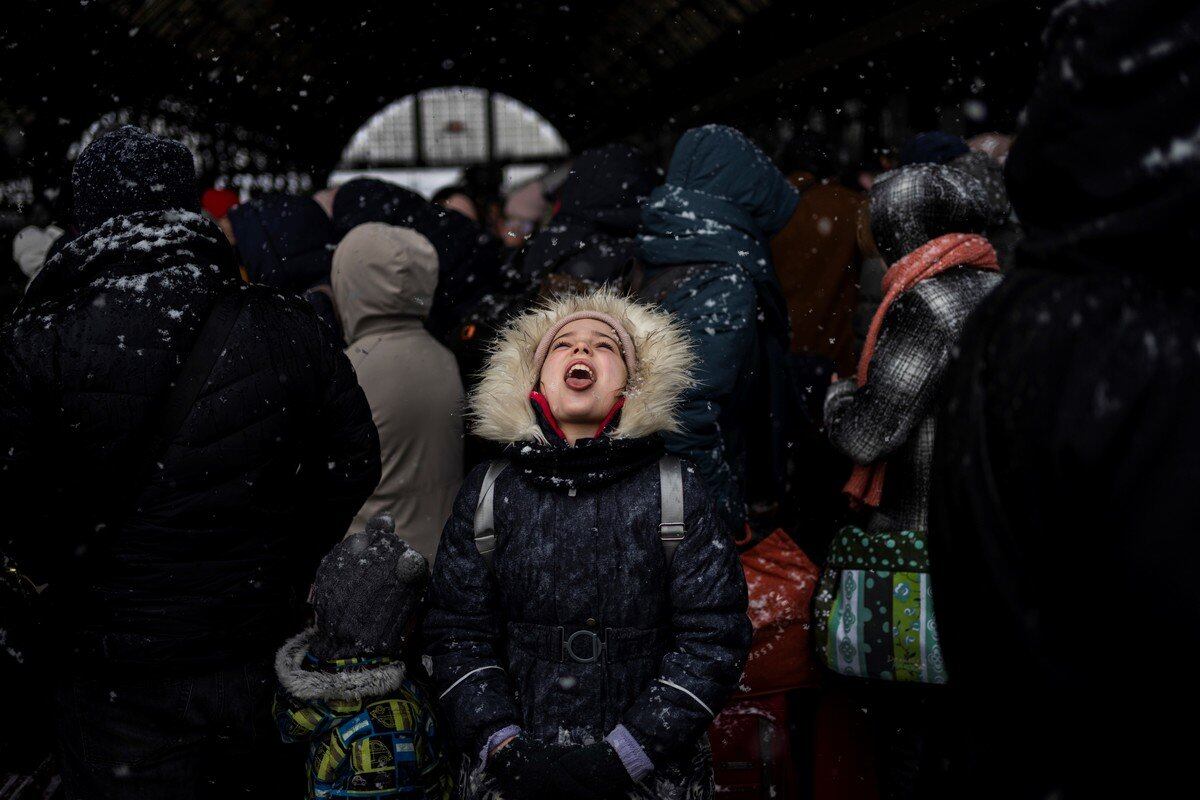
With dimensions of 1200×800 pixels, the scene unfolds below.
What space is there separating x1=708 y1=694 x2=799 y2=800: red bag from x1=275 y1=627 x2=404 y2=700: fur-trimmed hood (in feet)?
3.20

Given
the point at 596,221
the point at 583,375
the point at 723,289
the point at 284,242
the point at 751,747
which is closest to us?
the point at 583,375

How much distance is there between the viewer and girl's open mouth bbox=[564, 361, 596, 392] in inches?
86.6

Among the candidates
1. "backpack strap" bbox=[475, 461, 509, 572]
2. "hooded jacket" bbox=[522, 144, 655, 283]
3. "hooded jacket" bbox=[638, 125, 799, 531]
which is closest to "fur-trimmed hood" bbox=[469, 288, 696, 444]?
"backpack strap" bbox=[475, 461, 509, 572]

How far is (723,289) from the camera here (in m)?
3.02

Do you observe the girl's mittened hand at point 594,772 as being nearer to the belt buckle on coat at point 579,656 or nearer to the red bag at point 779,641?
the belt buckle on coat at point 579,656

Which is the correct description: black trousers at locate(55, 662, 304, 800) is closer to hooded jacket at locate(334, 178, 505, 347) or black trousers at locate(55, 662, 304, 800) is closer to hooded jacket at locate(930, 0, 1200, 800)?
hooded jacket at locate(930, 0, 1200, 800)

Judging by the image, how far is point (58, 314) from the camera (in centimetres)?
203

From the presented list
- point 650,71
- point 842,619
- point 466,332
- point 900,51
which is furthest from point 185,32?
point 842,619

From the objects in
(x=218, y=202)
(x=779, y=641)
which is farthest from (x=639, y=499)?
(x=218, y=202)

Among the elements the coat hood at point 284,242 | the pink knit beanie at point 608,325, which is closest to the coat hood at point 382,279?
the coat hood at point 284,242

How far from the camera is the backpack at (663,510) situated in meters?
2.06

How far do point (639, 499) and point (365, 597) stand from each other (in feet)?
2.65

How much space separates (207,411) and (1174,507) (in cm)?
186

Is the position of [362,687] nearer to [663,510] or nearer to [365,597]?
[365,597]
